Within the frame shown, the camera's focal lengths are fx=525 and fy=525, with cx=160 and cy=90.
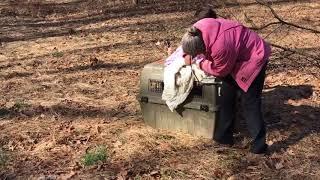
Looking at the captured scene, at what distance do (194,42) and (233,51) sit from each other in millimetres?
401

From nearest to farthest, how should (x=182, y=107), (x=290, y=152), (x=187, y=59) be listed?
(x=187, y=59) → (x=290, y=152) → (x=182, y=107)

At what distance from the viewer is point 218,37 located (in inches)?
198

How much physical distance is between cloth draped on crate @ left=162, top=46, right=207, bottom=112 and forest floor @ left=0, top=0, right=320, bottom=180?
520 millimetres

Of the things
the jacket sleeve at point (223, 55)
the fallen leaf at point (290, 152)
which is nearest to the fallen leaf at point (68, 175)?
the jacket sleeve at point (223, 55)

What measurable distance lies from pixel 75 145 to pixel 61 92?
225 cm

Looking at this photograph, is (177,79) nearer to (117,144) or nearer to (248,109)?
(248,109)

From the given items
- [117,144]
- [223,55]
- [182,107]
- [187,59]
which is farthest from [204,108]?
[117,144]

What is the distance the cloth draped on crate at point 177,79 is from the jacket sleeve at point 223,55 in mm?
362

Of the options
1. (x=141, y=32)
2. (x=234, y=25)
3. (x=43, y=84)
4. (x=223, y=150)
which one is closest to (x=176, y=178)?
(x=223, y=150)

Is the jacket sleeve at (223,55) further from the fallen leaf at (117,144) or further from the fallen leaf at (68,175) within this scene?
the fallen leaf at (68,175)

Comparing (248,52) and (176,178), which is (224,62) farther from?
(176,178)

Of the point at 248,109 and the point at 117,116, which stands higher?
the point at 248,109

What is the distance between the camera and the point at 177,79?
5.65 metres

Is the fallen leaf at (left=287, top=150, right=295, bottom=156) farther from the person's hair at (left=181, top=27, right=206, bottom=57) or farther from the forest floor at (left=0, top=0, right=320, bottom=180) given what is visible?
the person's hair at (left=181, top=27, right=206, bottom=57)
